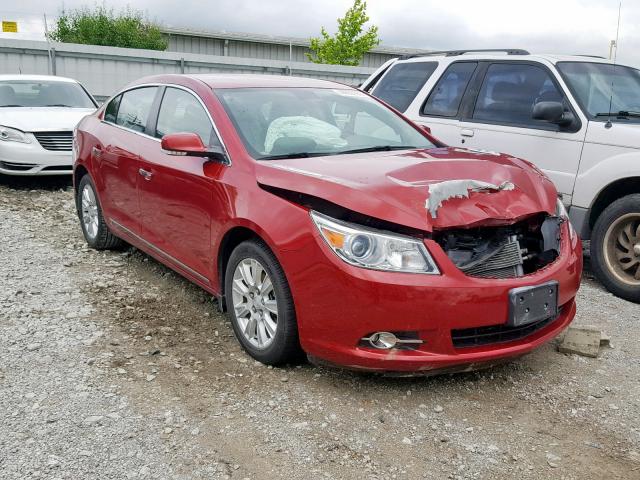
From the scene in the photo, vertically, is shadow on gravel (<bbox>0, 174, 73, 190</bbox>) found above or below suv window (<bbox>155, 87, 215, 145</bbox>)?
below

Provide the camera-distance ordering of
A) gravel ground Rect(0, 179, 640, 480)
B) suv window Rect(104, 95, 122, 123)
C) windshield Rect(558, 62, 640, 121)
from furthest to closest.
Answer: suv window Rect(104, 95, 122, 123) → windshield Rect(558, 62, 640, 121) → gravel ground Rect(0, 179, 640, 480)

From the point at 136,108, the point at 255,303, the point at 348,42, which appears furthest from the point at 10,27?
the point at 255,303

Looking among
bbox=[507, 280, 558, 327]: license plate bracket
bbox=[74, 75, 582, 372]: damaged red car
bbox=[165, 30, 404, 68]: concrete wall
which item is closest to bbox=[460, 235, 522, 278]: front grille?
bbox=[74, 75, 582, 372]: damaged red car

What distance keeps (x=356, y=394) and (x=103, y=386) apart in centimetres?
134

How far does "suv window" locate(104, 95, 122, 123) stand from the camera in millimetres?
5648

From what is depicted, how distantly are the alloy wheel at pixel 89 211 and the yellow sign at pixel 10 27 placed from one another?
68.4ft

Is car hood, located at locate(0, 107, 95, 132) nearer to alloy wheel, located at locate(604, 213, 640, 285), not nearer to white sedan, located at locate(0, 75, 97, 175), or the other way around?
white sedan, located at locate(0, 75, 97, 175)

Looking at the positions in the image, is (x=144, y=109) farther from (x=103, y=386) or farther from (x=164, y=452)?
(x=164, y=452)

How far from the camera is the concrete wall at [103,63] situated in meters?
18.3

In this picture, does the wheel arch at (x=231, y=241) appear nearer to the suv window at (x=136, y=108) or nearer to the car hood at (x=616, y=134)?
the suv window at (x=136, y=108)

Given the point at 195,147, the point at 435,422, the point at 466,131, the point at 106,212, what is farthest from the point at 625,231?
the point at 106,212

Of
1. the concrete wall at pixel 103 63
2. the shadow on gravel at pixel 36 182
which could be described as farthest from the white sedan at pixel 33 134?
the concrete wall at pixel 103 63

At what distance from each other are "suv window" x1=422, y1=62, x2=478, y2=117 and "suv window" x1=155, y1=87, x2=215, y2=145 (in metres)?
2.86

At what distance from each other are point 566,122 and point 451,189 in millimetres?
2551
